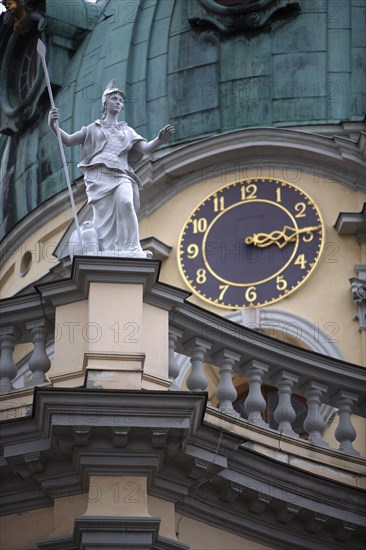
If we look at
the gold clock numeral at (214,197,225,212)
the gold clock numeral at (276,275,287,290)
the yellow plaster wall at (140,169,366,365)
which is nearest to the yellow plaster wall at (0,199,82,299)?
the yellow plaster wall at (140,169,366,365)

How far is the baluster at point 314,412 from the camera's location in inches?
669

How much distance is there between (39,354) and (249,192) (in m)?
6.64

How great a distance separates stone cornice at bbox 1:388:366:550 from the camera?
1548 centimetres

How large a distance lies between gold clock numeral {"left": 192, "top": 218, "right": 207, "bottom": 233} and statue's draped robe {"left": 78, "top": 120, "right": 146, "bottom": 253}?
A: 538 cm

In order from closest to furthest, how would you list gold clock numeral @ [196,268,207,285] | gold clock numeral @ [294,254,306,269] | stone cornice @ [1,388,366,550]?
stone cornice @ [1,388,366,550] → gold clock numeral @ [294,254,306,269] → gold clock numeral @ [196,268,207,285]

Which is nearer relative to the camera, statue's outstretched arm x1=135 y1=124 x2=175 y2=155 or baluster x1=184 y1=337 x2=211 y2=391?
baluster x1=184 y1=337 x2=211 y2=391

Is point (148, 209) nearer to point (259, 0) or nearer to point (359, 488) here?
point (259, 0)

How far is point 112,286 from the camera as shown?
16203 mm

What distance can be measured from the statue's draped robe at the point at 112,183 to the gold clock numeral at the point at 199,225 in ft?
17.7

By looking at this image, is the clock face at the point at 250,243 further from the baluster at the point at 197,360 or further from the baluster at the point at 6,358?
the baluster at the point at 6,358

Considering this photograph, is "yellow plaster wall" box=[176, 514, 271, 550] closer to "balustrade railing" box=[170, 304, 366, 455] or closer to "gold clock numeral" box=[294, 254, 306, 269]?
"balustrade railing" box=[170, 304, 366, 455]

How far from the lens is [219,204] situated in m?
22.7

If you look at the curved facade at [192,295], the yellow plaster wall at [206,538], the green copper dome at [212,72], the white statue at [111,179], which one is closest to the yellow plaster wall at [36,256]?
the curved facade at [192,295]

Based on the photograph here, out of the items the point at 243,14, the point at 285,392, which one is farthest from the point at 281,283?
the point at 285,392
